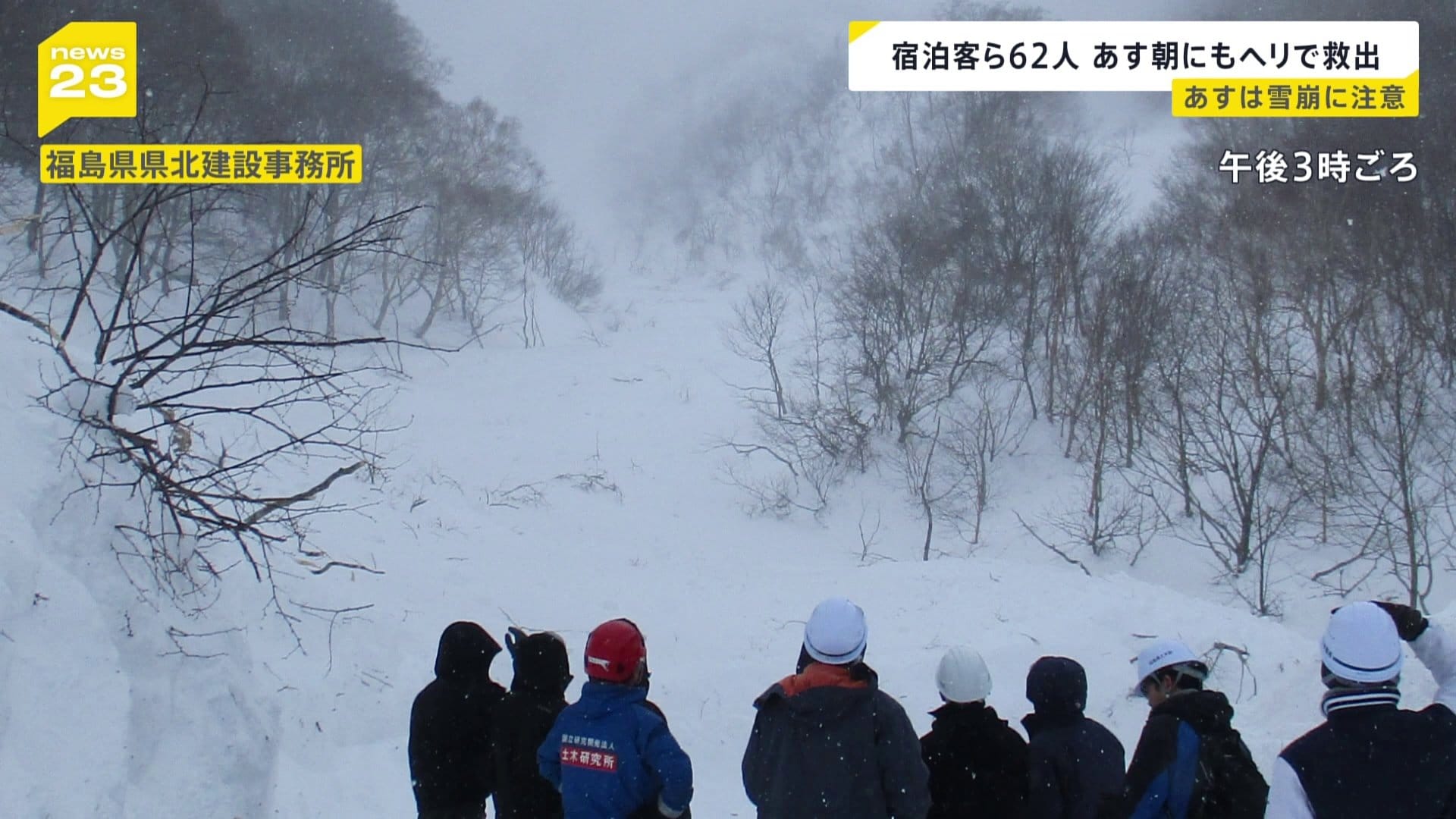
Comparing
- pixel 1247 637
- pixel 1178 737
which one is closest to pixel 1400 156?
pixel 1247 637

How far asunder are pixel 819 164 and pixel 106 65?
105ft

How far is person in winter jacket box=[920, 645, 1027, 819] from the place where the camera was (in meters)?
2.81

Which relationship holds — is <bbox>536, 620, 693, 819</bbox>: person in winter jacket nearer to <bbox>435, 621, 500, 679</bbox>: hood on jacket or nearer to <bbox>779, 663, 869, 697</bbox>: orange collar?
<bbox>779, 663, 869, 697</bbox>: orange collar

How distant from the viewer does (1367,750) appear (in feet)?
7.00

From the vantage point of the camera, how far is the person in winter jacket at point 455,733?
3.25 m

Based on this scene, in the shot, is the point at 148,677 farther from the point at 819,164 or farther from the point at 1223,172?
the point at 819,164

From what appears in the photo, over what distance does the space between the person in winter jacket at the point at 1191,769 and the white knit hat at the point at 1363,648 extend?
1.72 ft

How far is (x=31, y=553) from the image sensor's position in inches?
146

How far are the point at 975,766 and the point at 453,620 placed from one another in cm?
528

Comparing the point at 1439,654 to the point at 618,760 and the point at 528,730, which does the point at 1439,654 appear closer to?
the point at 618,760
